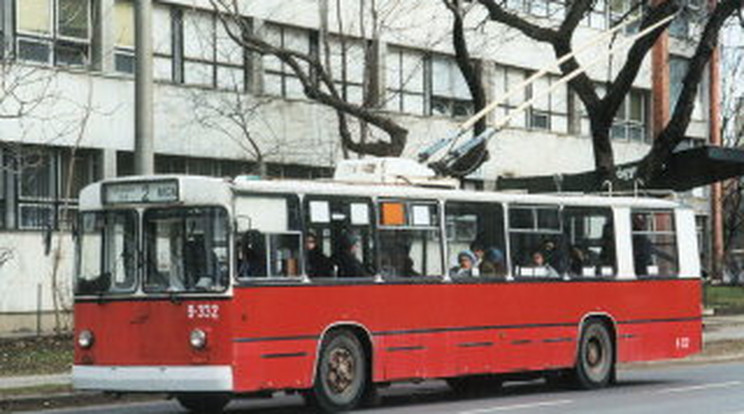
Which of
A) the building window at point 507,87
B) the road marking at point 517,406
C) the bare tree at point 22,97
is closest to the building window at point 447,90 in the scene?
the building window at point 507,87

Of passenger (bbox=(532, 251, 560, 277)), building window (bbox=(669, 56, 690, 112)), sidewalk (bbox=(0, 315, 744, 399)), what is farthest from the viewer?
building window (bbox=(669, 56, 690, 112))

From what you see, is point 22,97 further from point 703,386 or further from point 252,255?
point 252,255

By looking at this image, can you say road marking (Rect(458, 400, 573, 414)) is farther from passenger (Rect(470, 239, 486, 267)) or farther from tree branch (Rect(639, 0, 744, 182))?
tree branch (Rect(639, 0, 744, 182))

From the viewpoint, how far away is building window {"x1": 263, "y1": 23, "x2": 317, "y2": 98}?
3938 cm

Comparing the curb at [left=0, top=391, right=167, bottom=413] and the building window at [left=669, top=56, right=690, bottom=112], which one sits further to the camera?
the building window at [left=669, top=56, right=690, bottom=112]

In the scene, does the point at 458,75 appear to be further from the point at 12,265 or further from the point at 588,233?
the point at 588,233

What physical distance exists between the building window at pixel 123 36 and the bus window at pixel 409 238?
17.1 metres

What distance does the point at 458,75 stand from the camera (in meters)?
46.1

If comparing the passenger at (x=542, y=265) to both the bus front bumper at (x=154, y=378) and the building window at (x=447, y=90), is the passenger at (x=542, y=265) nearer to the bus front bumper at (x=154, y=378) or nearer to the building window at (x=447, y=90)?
the bus front bumper at (x=154, y=378)

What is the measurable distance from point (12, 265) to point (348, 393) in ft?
54.0

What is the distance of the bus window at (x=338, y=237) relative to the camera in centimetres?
1797

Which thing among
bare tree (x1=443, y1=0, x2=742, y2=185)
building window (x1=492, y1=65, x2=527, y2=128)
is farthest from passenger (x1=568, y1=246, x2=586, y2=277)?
building window (x1=492, y1=65, x2=527, y2=128)

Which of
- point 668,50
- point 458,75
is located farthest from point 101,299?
point 668,50

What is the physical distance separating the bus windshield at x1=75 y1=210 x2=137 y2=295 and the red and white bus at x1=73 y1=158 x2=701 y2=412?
0.02m
